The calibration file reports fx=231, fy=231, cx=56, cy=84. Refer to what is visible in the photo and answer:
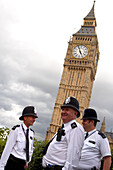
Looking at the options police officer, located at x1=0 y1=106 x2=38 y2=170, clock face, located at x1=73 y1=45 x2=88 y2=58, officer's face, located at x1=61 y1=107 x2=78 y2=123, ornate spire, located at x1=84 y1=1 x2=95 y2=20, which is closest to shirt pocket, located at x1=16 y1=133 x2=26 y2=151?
police officer, located at x1=0 y1=106 x2=38 y2=170

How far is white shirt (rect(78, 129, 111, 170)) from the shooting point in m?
4.02

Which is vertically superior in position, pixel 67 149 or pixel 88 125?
pixel 88 125

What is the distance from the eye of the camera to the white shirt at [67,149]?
3.46 meters

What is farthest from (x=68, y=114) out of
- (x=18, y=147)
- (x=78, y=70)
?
(x=78, y=70)

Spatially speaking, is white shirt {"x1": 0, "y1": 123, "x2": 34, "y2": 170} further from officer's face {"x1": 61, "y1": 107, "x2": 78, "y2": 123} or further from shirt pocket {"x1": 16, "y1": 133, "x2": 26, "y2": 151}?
officer's face {"x1": 61, "y1": 107, "x2": 78, "y2": 123}

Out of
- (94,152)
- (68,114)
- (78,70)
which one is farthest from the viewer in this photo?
(78,70)

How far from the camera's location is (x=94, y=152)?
4.07 meters

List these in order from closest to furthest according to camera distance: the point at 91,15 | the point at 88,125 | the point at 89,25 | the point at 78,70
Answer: the point at 88,125 < the point at 78,70 < the point at 89,25 < the point at 91,15

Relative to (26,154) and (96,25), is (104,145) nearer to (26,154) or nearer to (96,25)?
(26,154)

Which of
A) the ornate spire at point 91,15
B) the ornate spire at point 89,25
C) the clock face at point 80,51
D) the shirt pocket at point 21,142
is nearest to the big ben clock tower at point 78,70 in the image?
the clock face at point 80,51

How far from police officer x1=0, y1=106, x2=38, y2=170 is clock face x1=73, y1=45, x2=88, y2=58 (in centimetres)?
4678

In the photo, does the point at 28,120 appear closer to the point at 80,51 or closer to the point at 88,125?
the point at 88,125

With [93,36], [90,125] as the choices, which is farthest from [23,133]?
[93,36]

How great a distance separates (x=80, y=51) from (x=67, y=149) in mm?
48611
